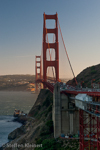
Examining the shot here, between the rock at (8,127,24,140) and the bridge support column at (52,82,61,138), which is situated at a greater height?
the bridge support column at (52,82,61,138)

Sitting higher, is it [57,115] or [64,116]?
[57,115]

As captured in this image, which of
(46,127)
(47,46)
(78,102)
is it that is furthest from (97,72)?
(78,102)

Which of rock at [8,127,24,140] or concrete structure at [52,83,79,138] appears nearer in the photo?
concrete structure at [52,83,79,138]

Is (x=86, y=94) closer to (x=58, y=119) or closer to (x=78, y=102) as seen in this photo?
(x=78, y=102)

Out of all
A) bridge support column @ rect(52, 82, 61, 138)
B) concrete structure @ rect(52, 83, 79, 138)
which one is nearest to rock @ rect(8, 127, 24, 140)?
bridge support column @ rect(52, 82, 61, 138)

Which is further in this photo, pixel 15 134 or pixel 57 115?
pixel 15 134

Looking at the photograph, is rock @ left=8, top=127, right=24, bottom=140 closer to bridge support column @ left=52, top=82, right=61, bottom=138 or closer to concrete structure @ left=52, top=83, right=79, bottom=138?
bridge support column @ left=52, top=82, right=61, bottom=138

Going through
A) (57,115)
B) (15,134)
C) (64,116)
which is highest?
(57,115)

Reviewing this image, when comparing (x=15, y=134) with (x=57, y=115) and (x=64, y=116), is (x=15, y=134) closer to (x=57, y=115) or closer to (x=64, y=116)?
(x=57, y=115)

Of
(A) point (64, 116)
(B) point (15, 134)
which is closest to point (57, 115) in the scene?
(A) point (64, 116)
